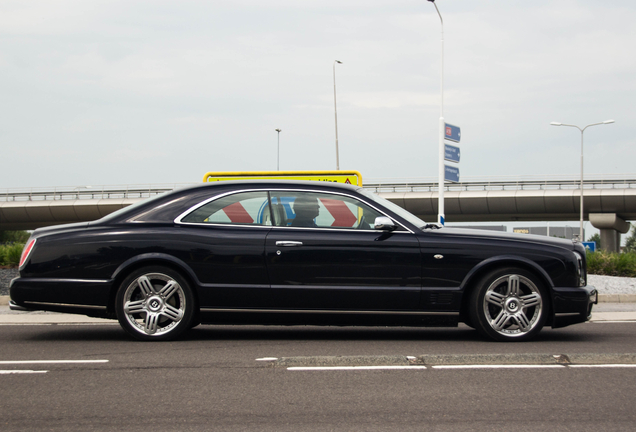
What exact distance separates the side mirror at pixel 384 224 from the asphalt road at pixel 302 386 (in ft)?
3.60

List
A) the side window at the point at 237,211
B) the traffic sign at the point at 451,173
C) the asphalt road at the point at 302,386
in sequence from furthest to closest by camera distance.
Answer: the traffic sign at the point at 451,173
the side window at the point at 237,211
the asphalt road at the point at 302,386

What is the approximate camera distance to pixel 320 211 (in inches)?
262

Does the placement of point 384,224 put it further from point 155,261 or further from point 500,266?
point 155,261

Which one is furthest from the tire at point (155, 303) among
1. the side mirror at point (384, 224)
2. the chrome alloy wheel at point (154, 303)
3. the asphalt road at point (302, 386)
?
the side mirror at point (384, 224)

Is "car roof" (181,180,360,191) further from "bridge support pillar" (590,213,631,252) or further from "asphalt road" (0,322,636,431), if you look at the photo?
"bridge support pillar" (590,213,631,252)

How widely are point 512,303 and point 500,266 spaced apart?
363 mm

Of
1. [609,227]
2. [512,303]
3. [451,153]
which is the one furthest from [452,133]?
[609,227]

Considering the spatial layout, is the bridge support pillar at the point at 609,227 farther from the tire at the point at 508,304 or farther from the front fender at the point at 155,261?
the front fender at the point at 155,261

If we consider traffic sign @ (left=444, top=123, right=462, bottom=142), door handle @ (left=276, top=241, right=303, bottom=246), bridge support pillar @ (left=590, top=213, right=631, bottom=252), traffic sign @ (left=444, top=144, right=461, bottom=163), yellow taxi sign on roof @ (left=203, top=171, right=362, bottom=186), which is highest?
traffic sign @ (left=444, top=123, right=462, bottom=142)

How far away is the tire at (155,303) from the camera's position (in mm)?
6469

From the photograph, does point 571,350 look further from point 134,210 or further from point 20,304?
point 20,304

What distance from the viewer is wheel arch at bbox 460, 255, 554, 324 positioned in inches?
253

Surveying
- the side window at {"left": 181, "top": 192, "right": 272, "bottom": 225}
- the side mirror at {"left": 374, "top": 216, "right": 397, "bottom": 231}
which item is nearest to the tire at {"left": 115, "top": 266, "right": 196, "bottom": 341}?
the side window at {"left": 181, "top": 192, "right": 272, "bottom": 225}

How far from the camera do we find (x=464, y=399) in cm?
438
